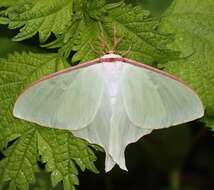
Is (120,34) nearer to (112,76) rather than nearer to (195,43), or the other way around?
(112,76)

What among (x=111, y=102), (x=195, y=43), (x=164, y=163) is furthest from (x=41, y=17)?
(x=164, y=163)

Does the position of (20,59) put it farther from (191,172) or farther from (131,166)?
(191,172)

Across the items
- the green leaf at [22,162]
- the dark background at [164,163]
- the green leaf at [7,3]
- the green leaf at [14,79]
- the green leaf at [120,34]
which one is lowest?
the dark background at [164,163]

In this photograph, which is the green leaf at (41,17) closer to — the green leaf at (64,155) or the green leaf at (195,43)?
the green leaf at (64,155)

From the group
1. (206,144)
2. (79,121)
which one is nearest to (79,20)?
(79,121)

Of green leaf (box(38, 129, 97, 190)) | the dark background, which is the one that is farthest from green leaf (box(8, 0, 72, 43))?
the dark background

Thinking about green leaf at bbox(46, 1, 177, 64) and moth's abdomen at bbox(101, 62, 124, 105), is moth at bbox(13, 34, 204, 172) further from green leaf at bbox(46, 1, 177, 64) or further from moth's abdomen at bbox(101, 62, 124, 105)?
green leaf at bbox(46, 1, 177, 64)

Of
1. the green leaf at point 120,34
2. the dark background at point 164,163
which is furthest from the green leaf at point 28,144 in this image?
the dark background at point 164,163
